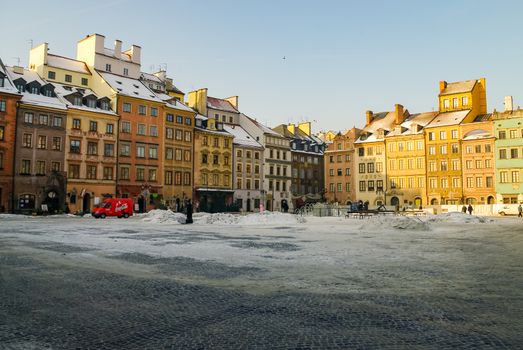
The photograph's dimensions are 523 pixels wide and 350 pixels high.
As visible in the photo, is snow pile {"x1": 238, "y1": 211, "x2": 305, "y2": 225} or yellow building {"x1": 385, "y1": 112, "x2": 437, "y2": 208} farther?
yellow building {"x1": 385, "y1": 112, "x2": 437, "y2": 208}

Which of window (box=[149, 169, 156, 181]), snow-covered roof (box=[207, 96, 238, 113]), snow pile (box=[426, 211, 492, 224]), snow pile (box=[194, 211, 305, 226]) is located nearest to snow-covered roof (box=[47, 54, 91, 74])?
window (box=[149, 169, 156, 181])

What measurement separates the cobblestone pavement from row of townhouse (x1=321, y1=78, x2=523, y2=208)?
56.9 m

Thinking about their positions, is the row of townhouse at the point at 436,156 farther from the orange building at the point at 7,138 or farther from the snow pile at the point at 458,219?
the orange building at the point at 7,138

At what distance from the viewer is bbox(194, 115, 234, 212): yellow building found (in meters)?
61.7

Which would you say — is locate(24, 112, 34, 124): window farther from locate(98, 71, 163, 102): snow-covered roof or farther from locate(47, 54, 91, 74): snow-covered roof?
locate(98, 71, 163, 102): snow-covered roof

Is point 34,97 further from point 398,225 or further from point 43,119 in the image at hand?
point 398,225

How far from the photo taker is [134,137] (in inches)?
2159

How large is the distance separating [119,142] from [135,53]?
16248 mm

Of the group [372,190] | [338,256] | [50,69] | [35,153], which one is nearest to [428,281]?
[338,256]

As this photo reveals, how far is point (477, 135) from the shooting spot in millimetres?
63312

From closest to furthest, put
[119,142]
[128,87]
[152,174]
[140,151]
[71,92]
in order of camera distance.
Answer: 1. [71,92]
2. [119,142]
3. [140,151]
4. [152,174]
5. [128,87]

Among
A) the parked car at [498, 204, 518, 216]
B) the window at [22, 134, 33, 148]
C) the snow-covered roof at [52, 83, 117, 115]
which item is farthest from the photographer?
the parked car at [498, 204, 518, 216]

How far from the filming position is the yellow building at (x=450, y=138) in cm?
6481

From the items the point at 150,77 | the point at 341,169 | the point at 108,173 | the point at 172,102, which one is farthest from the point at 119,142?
the point at 341,169
